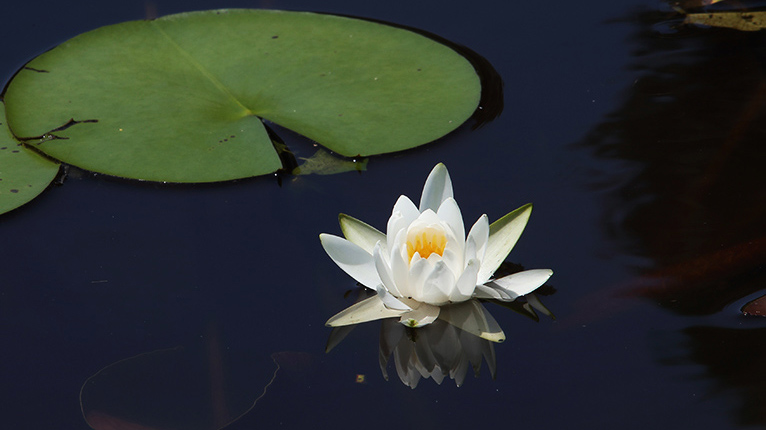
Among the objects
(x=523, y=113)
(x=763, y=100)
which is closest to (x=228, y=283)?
(x=523, y=113)

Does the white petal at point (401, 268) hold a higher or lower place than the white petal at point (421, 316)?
higher

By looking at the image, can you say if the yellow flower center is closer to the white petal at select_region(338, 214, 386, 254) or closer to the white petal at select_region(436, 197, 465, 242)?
the white petal at select_region(436, 197, 465, 242)

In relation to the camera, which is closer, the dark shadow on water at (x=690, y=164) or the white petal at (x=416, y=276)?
Answer: the white petal at (x=416, y=276)

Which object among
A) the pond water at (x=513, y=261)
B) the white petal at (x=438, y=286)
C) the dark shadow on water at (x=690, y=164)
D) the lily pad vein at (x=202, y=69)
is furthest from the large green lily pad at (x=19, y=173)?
the dark shadow on water at (x=690, y=164)

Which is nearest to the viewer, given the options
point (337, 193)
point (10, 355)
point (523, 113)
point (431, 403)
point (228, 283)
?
point (431, 403)

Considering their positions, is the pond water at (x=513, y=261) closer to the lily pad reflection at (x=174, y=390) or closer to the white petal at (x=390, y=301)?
the lily pad reflection at (x=174, y=390)

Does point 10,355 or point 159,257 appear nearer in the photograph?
point 10,355

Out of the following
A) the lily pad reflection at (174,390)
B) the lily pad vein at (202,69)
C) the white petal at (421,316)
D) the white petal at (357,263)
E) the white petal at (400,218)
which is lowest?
the lily pad reflection at (174,390)

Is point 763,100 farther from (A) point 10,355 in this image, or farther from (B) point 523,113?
(A) point 10,355
